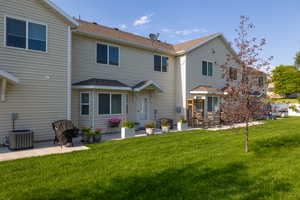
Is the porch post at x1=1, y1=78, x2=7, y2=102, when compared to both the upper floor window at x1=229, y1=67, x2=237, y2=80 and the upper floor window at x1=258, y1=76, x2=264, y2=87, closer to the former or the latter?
the upper floor window at x1=229, y1=67, x2=237, y2=80

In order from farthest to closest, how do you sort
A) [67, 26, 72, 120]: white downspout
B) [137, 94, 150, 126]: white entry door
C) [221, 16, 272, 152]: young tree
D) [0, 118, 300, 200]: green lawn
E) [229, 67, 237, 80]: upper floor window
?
[137, 94, 150, 126]: white entry door
[67, 26, 72, 120]: white downspout
[229, 67, 237, 80]: upper floor window
[221, 16, 272, 152]: young tree
[0, 118, 300, 200]: green lawn

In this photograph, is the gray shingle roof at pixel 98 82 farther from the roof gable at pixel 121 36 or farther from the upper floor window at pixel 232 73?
the upper floor window at pixel 232 73

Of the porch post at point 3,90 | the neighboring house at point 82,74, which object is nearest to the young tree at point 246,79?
the neighboring house at point 82,74

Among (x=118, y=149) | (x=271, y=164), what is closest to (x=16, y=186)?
(x=118, y=149)

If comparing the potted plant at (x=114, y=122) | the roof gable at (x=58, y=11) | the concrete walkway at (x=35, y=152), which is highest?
the roof gable at (x=58, y=11)

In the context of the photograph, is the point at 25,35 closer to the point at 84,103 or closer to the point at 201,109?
the point at 84,103

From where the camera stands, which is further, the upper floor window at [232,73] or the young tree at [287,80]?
the young tree at [287,80]

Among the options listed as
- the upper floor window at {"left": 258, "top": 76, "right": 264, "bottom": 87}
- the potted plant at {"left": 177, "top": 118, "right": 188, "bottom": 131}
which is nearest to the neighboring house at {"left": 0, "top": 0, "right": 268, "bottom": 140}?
the upper floor window at {"left": 258, "top": 76, "right": 264, "bottom": 87}

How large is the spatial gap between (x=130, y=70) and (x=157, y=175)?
362 inches

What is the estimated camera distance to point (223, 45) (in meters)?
18.0

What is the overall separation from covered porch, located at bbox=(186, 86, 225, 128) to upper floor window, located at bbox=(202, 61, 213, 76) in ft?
6.06

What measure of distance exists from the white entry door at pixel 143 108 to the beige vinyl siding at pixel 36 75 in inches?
206

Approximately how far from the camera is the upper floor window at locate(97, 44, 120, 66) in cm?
1117

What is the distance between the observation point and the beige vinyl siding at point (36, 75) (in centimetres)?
774
